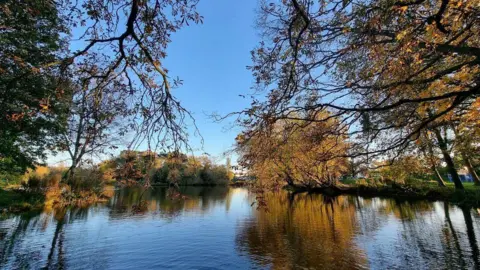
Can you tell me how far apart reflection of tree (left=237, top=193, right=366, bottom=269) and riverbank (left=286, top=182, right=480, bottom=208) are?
32.0ft

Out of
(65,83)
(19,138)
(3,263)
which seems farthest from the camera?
(19,138)

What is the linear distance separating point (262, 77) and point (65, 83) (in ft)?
12.2

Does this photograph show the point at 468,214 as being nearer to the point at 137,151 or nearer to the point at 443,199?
the point at 443,199

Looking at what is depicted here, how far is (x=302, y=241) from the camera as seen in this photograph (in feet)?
36.7

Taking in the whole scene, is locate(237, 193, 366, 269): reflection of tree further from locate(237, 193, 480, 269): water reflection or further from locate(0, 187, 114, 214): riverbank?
locate(0, 187, 114, 214): riverbank

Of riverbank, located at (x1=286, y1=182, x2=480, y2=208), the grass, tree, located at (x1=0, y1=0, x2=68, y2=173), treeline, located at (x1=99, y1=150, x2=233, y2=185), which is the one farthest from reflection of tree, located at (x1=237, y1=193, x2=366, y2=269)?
the grass

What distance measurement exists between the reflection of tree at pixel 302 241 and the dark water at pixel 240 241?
0.03 meters

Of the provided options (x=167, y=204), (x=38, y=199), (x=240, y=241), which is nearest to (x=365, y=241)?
(x=240, y=241)

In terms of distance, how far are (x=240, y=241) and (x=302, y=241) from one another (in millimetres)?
2576

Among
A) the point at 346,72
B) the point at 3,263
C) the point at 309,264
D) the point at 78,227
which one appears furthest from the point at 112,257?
the point at 346,72

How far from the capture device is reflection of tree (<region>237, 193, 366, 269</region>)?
8850 millimetres

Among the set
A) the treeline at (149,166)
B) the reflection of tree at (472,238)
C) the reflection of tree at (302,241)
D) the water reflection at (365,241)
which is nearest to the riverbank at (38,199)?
the water reflection at (365,241)

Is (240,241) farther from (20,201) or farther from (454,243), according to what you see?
(20,201)

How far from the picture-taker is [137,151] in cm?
371
